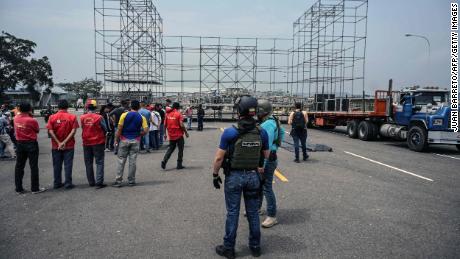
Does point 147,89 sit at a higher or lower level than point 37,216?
higher

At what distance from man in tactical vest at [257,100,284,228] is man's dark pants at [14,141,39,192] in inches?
182

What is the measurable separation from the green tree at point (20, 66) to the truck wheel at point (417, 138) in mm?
50458

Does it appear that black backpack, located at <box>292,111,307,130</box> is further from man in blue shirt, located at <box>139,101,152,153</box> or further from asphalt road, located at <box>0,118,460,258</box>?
man in blue shirt, located at <box>139,101,152,153</box>

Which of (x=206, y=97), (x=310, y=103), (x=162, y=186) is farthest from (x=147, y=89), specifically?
(x=162, y=186)

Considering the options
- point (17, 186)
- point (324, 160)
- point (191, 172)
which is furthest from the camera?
point (324, 160)

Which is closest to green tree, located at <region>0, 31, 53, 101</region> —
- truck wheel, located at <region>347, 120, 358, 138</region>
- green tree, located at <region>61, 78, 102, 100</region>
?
green tree, located at <region>61, 78, 102, 100</region>

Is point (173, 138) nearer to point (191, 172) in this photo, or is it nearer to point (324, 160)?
point (191, 172)

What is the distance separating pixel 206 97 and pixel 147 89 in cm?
659

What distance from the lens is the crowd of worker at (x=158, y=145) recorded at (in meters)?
4.14

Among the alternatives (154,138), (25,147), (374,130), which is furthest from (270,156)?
(374,130)

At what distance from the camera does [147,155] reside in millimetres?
12164

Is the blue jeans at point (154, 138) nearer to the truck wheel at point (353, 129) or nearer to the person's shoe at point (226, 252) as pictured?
the person's shoe at point (226, 252)

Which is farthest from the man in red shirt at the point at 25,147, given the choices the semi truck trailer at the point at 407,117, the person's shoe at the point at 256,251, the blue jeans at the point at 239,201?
the semi truck trailer at the point at 407,117

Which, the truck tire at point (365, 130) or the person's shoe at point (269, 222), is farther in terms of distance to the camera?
the truck tire at point (365, 130)
